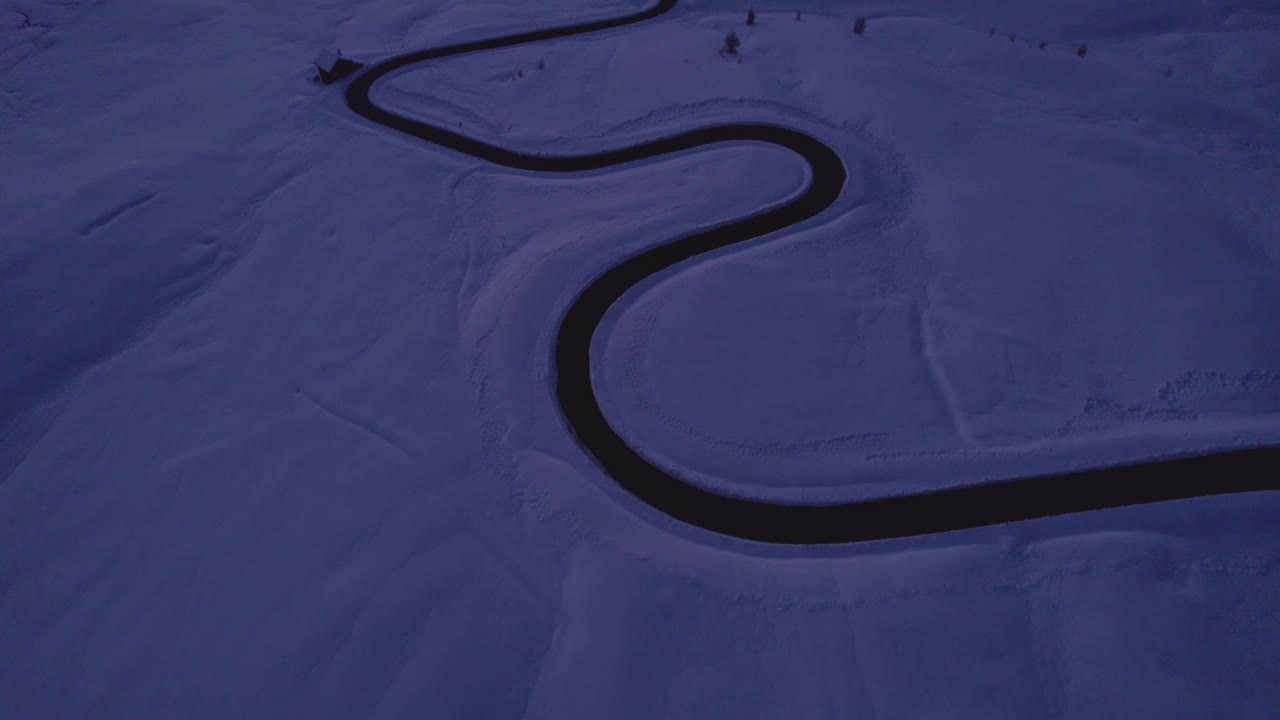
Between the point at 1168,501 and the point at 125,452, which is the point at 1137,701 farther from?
the point at 125,452

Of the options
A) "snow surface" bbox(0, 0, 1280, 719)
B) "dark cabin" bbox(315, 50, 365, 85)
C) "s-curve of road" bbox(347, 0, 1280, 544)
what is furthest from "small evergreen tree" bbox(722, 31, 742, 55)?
"s-curve of road" bbox(347, 0, 1280, 544)

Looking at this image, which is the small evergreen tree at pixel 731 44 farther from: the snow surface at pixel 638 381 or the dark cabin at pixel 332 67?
the dark cabin at pixel 332 67

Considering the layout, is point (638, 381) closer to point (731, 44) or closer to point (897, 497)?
point (897, 497)

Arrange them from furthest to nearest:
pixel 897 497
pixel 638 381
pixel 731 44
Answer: pixel 731 44, pixel 638 381, pixel 897 497

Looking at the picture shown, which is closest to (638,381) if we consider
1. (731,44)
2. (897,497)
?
(897,497)

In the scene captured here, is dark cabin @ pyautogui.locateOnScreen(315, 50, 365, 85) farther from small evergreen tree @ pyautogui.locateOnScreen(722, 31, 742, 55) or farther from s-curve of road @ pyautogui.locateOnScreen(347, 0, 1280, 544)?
s-curve of road @ pyautogui.locateOnScreen(347, 0, 1280, 544)

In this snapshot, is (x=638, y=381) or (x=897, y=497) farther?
(x=638, y=381)

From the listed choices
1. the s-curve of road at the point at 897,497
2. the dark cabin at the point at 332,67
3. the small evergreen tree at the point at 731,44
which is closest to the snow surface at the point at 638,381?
the s-curve of road at the point at 897,497
